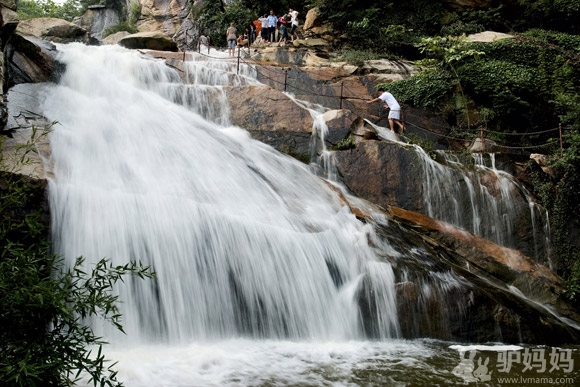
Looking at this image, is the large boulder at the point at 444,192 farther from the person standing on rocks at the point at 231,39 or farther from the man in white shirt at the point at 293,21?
the man in white shirt at the point at 293,21

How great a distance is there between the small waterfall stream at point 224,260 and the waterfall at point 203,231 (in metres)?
0.02

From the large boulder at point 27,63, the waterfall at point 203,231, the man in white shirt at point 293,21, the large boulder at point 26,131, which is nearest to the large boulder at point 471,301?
the waterfall at point 203,231

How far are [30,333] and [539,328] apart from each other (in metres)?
7.48

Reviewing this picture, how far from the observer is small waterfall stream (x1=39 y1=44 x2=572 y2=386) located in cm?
575

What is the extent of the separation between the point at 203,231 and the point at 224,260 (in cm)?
54

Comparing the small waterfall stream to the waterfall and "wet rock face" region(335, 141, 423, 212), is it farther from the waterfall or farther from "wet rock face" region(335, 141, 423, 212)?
"wet rock face" region(335, 141, 423, 212)

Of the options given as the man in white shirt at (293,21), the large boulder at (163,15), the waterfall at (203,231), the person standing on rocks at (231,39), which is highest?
the large boulder at (163,15)

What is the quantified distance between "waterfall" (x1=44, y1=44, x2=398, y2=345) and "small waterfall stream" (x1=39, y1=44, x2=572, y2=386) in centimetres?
2

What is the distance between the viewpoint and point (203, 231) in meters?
7.18

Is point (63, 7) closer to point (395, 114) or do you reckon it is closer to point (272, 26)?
point (272, 26)

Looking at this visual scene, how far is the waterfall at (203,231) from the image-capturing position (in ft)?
21.1

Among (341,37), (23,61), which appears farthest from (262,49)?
(23,61)

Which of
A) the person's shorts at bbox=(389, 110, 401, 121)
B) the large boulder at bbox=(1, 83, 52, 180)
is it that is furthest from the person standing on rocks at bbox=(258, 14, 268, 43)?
the large boulder at bbox=(1, 83, 52, 180)

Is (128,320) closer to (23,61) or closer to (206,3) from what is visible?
(23,61)
